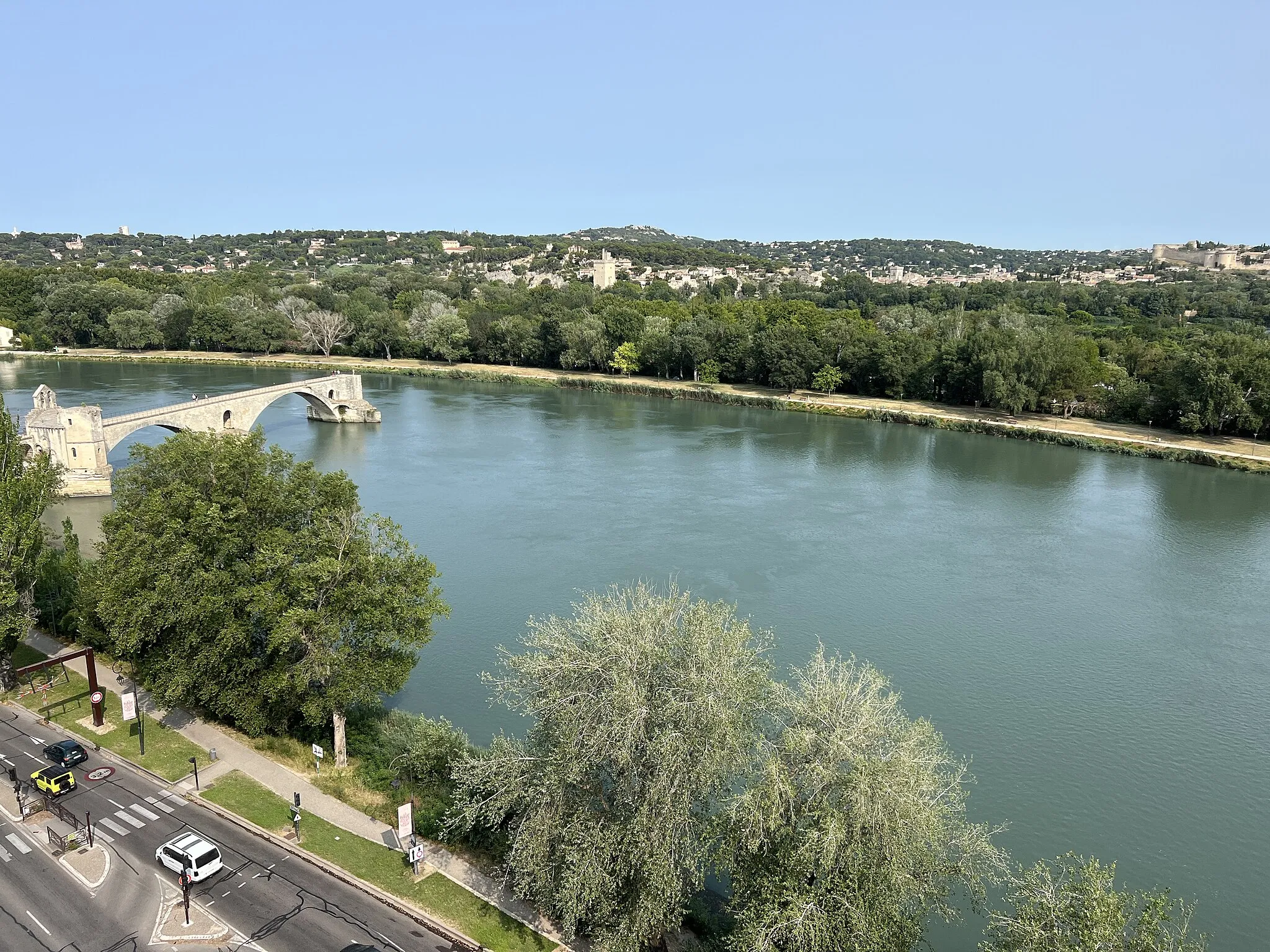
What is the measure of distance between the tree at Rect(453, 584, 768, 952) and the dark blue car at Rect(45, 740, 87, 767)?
7770mm

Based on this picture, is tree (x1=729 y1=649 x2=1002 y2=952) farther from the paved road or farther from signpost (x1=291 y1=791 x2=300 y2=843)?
signpost (x1=291 y1=791 x2=300 y2=843)

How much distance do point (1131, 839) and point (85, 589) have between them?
21.6 m

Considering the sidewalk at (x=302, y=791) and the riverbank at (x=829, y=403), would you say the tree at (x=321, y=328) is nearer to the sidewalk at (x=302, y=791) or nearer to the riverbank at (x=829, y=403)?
the riverbank at (x=829, y=403)

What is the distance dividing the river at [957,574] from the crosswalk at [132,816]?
5973mm

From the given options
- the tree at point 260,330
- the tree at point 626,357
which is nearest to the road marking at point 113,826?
the tree at point 626,357

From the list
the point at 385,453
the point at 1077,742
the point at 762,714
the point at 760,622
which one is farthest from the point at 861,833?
the point at 385,453

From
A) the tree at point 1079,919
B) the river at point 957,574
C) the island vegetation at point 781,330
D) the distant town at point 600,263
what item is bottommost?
the river at point 957,574

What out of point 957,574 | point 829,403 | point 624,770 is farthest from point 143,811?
point 829,403

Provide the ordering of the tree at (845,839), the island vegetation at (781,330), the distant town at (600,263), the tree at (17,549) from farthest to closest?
1. the distant town at (600,263)
2. the island vegetation at (781,330)
3. the tree at (17,549)
4. the tree at (845,839)

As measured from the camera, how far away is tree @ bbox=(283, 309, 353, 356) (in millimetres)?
81688

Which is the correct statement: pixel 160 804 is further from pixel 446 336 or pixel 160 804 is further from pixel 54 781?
pixel 446 336

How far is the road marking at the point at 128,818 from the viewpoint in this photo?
45.4 ft

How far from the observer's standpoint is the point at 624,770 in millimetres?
12055

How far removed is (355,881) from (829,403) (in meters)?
52.2
